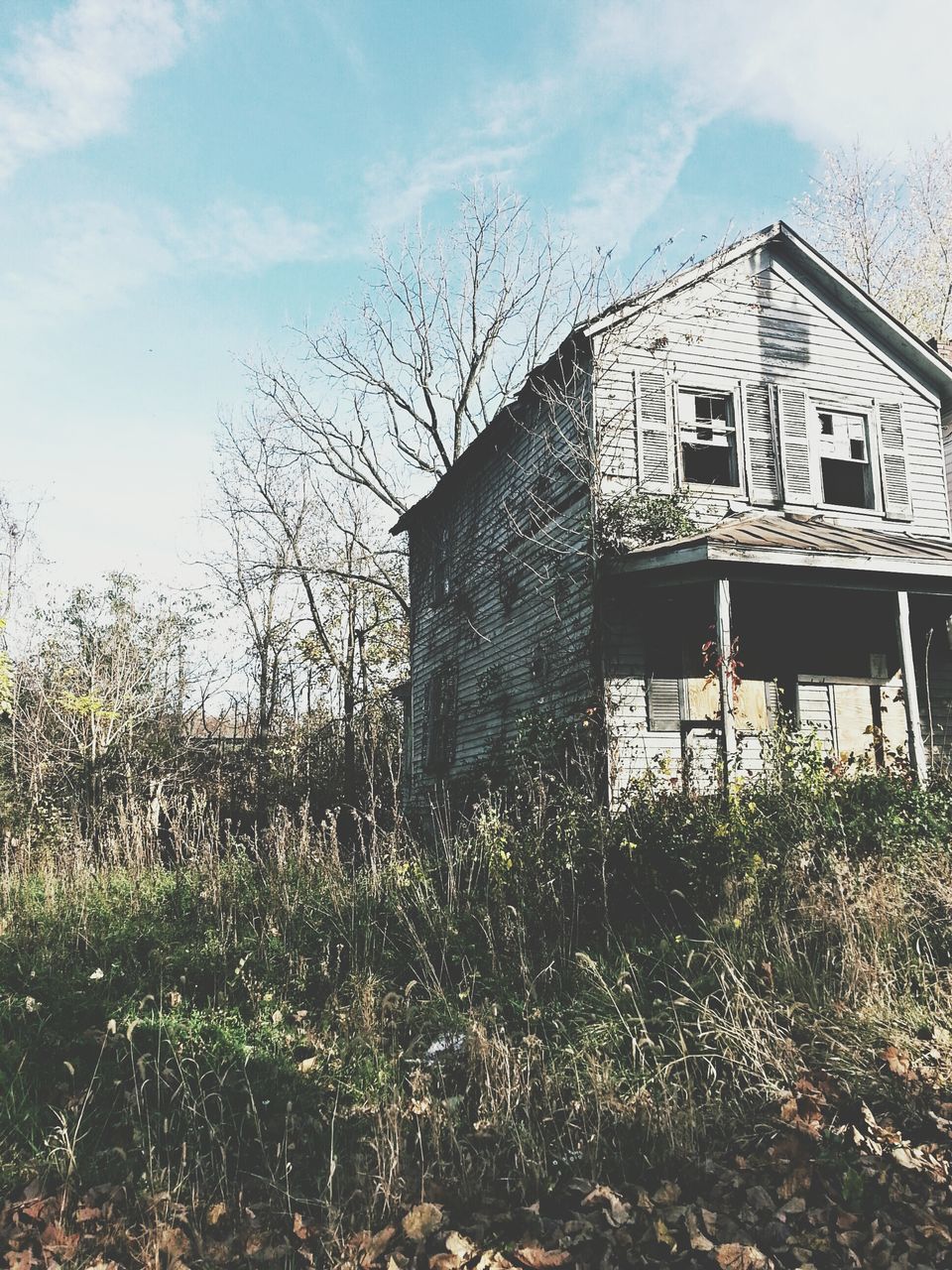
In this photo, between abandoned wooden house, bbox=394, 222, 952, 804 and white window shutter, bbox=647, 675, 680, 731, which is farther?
white window shutter, bbox=647, 675, 680, 731

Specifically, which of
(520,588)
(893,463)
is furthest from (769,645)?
(520,588)

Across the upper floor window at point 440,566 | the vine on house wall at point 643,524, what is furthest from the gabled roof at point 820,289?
the upper floor window at point 440,566

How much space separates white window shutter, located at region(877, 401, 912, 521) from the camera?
13.5 meters

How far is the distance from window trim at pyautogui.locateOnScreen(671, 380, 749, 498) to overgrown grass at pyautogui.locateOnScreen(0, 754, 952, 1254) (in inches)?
212

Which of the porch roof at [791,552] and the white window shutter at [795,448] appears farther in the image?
the white window shutter at [795,448]

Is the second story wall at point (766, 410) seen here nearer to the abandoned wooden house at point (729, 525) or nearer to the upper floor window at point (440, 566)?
the abandoned wooden house at point (729, 525)

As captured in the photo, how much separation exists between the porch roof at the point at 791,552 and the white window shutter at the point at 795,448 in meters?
1.18

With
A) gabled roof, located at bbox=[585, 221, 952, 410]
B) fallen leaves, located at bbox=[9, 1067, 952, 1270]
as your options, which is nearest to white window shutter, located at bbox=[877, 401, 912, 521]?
gabled roof, located at bbox=[585, 221, 952, 410]

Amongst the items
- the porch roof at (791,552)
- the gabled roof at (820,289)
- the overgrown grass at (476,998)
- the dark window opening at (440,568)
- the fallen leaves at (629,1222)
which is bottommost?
the fallen leaves at (629,1222)

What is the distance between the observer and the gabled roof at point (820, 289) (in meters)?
12.5

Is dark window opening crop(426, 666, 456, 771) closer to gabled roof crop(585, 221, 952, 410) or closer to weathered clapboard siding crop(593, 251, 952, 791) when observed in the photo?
weathered clapboard siding crop(593, 251, 952, 791)

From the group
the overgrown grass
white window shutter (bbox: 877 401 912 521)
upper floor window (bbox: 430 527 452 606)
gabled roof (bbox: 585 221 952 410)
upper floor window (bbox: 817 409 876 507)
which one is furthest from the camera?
upper floor window (bbox: 430 527 452 606)

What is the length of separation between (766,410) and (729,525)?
2.49m

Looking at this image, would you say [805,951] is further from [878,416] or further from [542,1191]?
[878,416]
